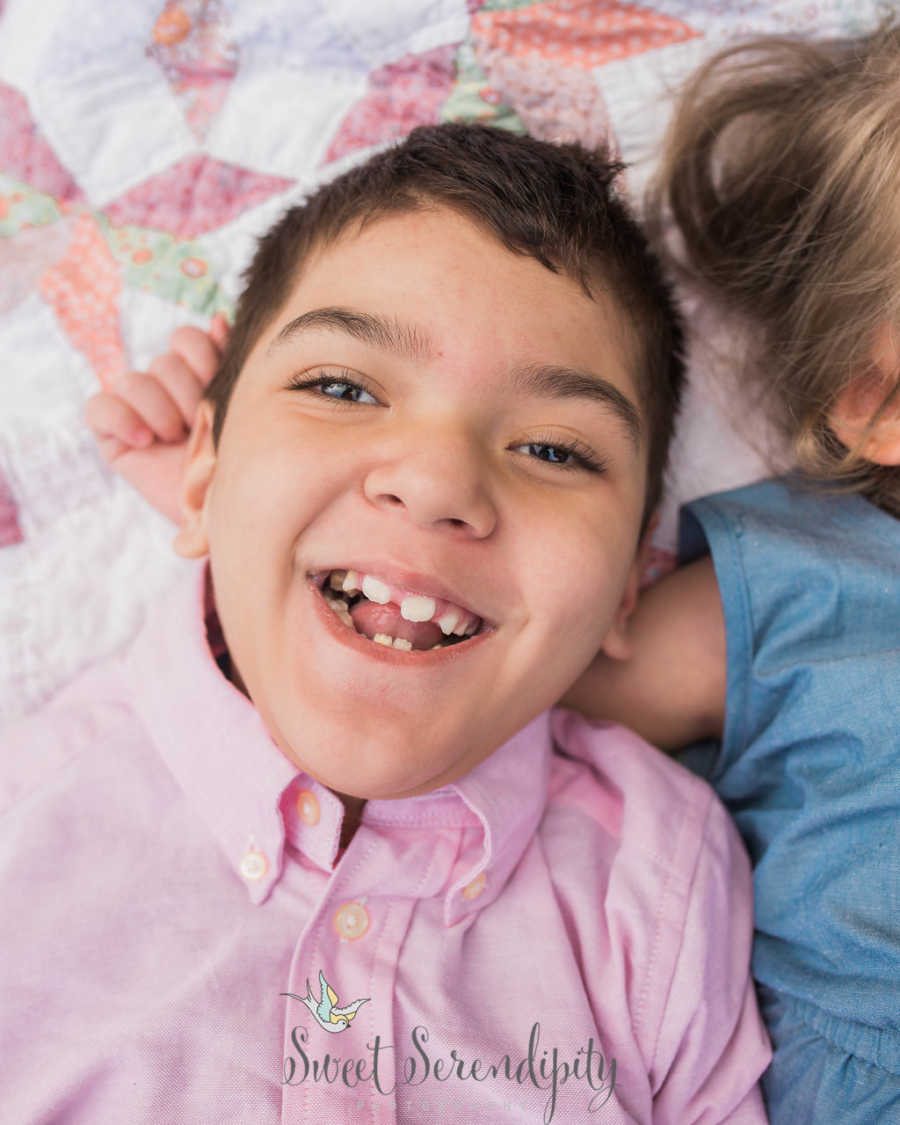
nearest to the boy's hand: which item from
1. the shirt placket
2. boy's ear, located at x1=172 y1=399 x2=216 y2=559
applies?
boy's ear, located at x1=172 y1=399 x2=216 y2=559

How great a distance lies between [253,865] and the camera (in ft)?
3.28

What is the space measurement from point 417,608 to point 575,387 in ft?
0.87

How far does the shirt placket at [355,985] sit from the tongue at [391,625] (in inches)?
8.2

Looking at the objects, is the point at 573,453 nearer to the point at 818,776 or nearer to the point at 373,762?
the point at 373,762

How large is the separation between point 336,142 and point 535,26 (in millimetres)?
308

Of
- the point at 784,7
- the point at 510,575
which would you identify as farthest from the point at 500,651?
the point at 784,7

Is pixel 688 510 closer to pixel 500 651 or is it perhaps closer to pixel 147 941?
pixel 500 651

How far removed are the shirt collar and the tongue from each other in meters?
0.16

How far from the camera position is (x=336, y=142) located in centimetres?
136

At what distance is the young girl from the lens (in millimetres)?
1032

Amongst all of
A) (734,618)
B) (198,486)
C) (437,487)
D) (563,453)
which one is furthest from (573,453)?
(198,486)

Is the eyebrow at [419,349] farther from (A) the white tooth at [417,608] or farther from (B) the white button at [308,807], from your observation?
(B) the white button at [308,807]

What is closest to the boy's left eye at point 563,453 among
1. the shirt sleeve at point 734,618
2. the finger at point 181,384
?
the shirt sleeve at point 734,618

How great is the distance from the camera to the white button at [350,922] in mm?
974
